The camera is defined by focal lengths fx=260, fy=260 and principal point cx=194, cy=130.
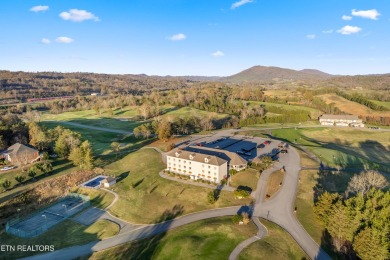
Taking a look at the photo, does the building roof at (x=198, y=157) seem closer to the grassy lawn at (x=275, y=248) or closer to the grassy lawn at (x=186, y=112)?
the grassy lawn at (x=275, y=248)

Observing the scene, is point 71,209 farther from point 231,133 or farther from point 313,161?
point 231,133

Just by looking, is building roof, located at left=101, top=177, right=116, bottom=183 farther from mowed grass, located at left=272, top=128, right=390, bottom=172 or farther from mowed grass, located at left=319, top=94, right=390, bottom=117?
mowed grass, located at left=319, top=94, right=390, bottom=117

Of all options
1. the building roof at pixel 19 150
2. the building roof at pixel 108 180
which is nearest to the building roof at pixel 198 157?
the building roof at pixel 108 180

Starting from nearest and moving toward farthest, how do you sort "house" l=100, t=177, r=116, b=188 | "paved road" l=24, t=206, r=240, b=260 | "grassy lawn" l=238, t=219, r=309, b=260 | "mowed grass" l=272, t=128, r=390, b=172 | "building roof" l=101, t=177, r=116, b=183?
"grassy lawn" l=238, t=219, r=309, b=260 → "paved road" l=24, t=206, r=240, b=260 → "house" l=100, t=177, r=116, b=188 → "building roof" l=101, t=177, r=116, b=183 → "mowed grass" l=272, t=128, r=390, b=172

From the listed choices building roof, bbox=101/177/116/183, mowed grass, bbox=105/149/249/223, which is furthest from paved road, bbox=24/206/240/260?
building roof, bbox=101/177/116/183

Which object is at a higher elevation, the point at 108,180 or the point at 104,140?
the point at 104,140

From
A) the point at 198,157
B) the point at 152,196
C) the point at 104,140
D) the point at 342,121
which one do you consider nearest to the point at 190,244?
the point at 152,196

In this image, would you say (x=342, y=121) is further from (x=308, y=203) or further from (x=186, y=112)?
(x=308, y=203)
